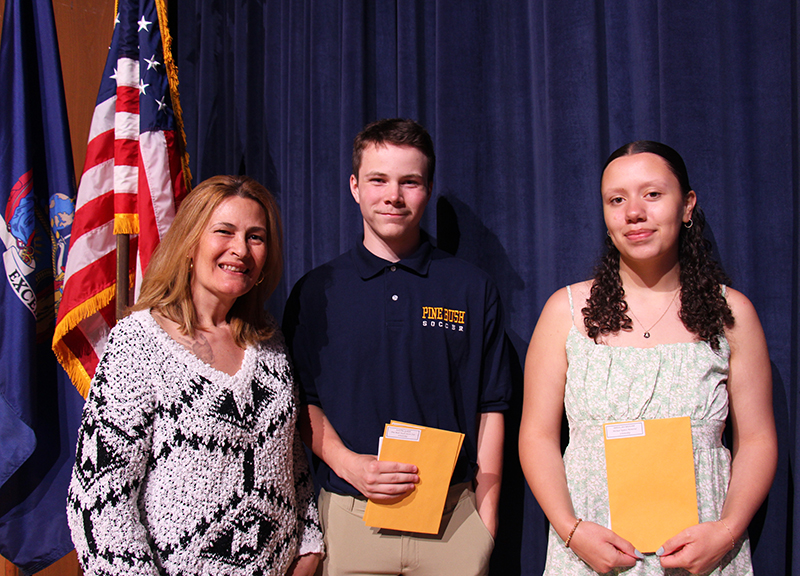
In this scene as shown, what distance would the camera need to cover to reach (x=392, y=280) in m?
1.54

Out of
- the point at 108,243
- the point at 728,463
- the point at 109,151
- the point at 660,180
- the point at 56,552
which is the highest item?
the point at 109,151

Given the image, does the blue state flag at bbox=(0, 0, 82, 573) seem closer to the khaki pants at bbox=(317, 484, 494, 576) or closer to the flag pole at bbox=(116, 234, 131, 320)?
the flag pole at bbox=(116, 234, 131, 320)

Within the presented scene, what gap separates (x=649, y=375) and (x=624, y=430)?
0.15 meters

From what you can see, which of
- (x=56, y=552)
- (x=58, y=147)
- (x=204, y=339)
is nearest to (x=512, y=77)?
(x=204, y=339)

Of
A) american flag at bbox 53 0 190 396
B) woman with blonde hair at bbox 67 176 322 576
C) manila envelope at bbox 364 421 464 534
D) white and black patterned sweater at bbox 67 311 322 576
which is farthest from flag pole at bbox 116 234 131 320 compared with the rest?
manila envelope at bbox 364 421 464 534

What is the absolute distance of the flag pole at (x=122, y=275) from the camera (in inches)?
78.5

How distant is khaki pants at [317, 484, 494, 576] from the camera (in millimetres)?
1389

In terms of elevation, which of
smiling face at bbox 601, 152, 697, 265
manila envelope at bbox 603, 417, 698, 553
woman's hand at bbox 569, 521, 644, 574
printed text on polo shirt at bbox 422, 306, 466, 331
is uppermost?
smiling face at bbox 601, 152, 697, 265

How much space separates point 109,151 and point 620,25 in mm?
1885

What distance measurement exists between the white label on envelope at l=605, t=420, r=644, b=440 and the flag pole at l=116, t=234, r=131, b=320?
1.68 m

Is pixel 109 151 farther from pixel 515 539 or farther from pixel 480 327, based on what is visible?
pixel 515 539

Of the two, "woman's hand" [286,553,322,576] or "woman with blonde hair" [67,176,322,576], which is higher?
"woman with blonde hair" [67,176,322,576]

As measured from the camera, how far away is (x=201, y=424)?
3.87ft

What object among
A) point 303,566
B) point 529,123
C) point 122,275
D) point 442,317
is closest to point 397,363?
point 442,317
